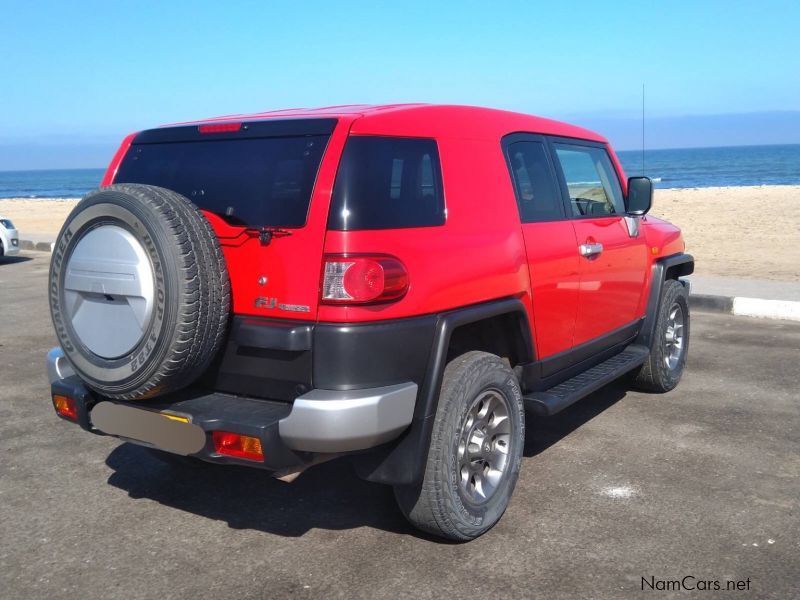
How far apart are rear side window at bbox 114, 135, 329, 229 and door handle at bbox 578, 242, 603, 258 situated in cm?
189

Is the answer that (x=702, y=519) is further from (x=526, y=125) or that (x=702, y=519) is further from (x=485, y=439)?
(x=526, y=125)

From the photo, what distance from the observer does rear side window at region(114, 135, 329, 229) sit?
3.19 meters

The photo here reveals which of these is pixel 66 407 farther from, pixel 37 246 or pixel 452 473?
pixel 37 246

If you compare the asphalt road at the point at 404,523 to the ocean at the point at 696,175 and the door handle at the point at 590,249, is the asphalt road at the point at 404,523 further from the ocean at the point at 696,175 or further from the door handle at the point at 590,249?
the ocean at the point at 696,175

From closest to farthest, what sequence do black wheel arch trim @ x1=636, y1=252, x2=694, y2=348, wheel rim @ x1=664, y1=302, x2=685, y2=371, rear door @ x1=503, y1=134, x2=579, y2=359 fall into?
rear door @ x1=503, y1=134, x2=579, y2=359 → black wheel arch trim @ x1=636, y1=252, x2=694, y2=348 → wheel rim @ x1=664, y1=302, x2=685, y2=371

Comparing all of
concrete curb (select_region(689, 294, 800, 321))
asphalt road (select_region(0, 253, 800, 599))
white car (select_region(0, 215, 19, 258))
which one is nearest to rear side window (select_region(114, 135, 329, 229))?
asphalt road (select_region(0, 253, 800, 599))

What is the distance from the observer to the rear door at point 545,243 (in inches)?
159

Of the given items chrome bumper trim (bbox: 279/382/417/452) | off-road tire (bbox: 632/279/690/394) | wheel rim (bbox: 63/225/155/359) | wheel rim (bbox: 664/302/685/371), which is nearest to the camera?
chrome bumper trim (bbox: 279/382/417/452)

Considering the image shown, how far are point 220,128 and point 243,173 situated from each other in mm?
284

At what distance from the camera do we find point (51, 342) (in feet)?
24.8

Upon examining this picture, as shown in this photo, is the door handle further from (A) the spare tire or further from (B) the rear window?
(A) the spare tire

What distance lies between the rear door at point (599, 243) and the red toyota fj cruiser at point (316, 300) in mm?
697

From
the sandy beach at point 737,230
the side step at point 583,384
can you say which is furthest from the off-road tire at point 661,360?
the sandy beach at point 737,230

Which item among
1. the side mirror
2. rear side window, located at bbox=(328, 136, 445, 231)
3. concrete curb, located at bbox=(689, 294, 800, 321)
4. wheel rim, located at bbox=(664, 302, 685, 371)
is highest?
rear side window, located at bbox=(328, 136, 445, 231)
